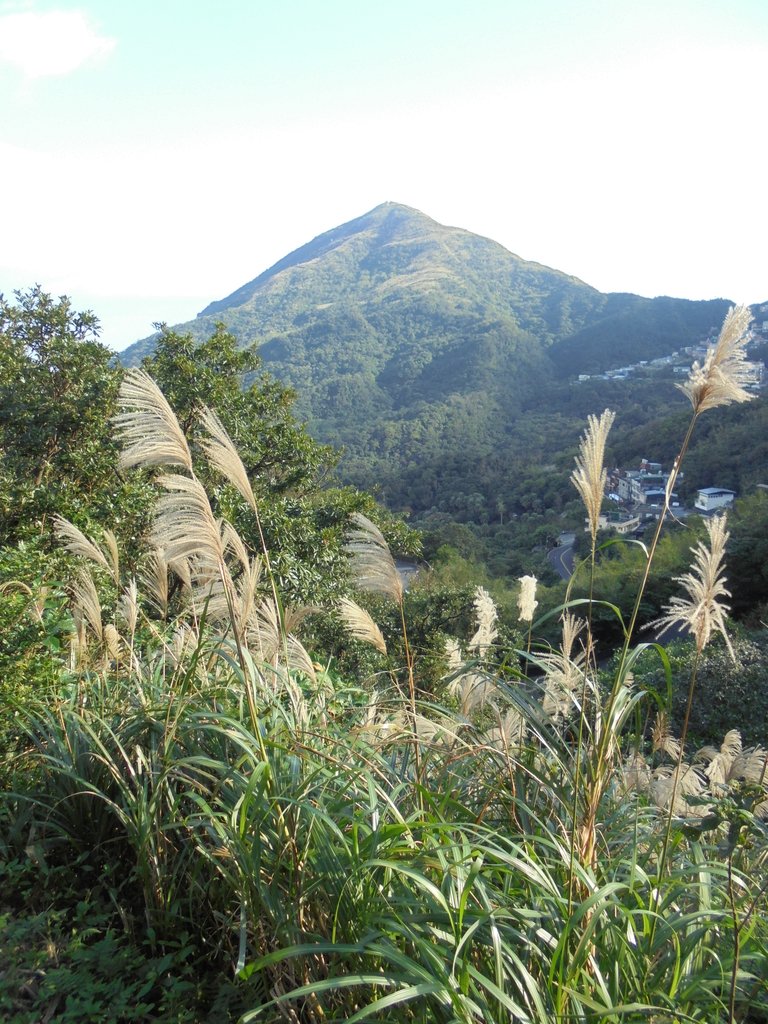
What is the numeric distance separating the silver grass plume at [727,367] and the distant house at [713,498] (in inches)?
1164

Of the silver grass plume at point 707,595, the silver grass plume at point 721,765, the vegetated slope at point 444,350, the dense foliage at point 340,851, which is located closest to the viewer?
the dense foliage at point 340,851

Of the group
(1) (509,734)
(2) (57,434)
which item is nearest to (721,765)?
(1) (509,734)

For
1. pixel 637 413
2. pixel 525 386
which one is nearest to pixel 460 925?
pixel 637 413

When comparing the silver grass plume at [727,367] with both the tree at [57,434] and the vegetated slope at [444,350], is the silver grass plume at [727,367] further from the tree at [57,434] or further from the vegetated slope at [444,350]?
the vegetated slope at [444,350]

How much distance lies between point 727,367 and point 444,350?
100150mm

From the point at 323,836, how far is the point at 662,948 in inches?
30.7

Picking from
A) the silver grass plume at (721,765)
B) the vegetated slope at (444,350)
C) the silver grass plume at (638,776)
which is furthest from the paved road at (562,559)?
the silver grass plume at (638,776)

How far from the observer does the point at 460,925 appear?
1217 millimetres

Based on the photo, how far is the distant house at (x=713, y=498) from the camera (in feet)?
95.7

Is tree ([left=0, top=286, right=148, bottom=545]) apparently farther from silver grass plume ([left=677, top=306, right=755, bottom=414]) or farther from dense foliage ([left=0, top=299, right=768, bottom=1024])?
silver grass plume ([left=677, top=306, right=755, bottom=414])

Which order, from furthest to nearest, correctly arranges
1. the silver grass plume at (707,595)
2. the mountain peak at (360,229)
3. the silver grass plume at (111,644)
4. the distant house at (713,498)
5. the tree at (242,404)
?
the mountain peak at (360,229), the distant house at (713,498), the tree at (242,404), the silver grass plume at (111,644), the silver grass plume at (707,595)

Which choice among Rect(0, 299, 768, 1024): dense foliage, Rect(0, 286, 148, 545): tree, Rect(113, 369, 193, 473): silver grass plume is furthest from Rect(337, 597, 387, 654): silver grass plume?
Rect(0, 286, 148, 545): tree

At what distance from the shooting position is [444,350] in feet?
324

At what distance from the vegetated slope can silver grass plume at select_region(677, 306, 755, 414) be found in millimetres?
44360
